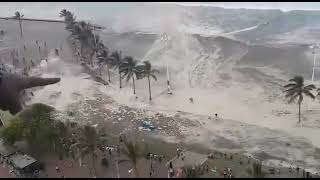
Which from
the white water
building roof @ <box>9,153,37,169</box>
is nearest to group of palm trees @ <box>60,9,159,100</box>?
the white water

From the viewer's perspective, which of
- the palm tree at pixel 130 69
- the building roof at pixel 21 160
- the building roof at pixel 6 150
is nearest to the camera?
the building roof at pixel 21 160

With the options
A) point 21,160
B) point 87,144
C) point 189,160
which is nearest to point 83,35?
point 21,160

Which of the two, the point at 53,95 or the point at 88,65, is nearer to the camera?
the point at 53,95

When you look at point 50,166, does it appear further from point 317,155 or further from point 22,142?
point 317,155

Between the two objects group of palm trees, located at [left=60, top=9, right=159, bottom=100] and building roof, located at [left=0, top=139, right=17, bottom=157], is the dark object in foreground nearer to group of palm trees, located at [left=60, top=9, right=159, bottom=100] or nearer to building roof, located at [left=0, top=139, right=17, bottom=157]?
building roof, located at [left=0, top=139, right=17, bottom=157]

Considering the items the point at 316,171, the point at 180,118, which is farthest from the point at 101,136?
the point at 316,171

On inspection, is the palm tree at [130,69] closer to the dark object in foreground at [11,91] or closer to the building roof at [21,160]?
the dark object in foreground at [11,91]

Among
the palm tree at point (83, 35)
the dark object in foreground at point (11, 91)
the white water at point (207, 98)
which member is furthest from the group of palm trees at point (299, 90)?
the palm tree at point (83, 35)
